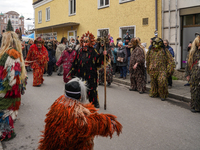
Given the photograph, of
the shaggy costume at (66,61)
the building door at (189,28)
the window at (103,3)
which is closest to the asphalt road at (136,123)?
the shaggy costume at (66,61)

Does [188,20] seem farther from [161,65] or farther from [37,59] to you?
[37,59]

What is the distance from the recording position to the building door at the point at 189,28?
1029 cm

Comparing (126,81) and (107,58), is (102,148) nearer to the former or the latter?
(107,58)

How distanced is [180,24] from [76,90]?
379 inches

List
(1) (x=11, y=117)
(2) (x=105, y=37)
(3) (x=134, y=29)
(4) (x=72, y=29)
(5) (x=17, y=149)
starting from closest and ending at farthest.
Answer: (5) (x=17, y=149), (1) (x=11, y=117), (2) (x=105, y=37), (3) (x=134, y=29), (4) (x=72, y=29)

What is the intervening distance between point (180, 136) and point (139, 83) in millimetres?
4167

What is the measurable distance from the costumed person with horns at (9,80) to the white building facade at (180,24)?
27.7ft

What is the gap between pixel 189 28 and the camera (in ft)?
34.6

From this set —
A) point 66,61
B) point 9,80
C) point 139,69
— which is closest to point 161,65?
point 139,69

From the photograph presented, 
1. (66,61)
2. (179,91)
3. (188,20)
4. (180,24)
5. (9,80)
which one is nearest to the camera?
(9,80)

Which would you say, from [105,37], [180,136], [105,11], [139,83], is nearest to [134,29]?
[105,11]

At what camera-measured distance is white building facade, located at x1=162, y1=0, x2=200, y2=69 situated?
10.3m

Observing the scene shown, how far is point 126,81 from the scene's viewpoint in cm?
1029

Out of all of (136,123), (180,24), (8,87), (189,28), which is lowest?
(136,123)
